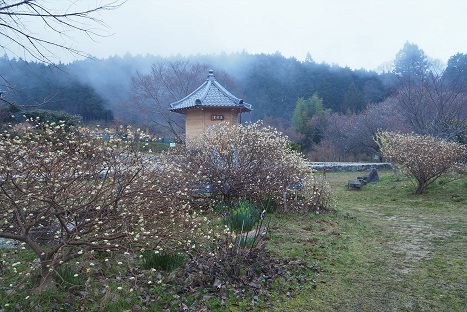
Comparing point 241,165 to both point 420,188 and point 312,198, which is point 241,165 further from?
point 420,188

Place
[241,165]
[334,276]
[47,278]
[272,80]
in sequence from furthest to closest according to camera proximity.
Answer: [272,80] < [241,165] < [334,276] < [47,278]

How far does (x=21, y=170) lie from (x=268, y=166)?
4.89m

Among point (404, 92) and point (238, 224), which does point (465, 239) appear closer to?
point (238, 224)

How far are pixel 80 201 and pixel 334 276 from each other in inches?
115

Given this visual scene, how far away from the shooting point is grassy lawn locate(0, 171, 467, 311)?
3.17 m

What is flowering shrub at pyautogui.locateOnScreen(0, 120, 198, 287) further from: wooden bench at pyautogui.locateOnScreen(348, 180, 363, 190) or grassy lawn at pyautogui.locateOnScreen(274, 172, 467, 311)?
wooden bench at pyautogui.locateOnScreen(348, 180, 363, 190)

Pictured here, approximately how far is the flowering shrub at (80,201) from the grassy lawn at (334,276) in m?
0.33

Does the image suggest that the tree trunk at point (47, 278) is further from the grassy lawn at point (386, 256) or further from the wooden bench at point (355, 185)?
the wooden bench at point (355, 185)

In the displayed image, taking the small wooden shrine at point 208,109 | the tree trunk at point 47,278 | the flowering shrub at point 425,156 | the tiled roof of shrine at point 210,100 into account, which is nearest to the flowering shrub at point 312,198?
the flowering shrub at point 425,156

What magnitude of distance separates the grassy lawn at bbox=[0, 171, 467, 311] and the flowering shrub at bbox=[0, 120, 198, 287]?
33 centimetres

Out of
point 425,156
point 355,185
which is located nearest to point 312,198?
point 425,156

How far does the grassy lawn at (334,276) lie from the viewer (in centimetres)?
317

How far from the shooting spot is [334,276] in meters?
4.01

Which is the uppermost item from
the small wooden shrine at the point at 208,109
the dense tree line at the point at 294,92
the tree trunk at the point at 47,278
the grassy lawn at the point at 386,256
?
the dense tree line at the point at 294,92
